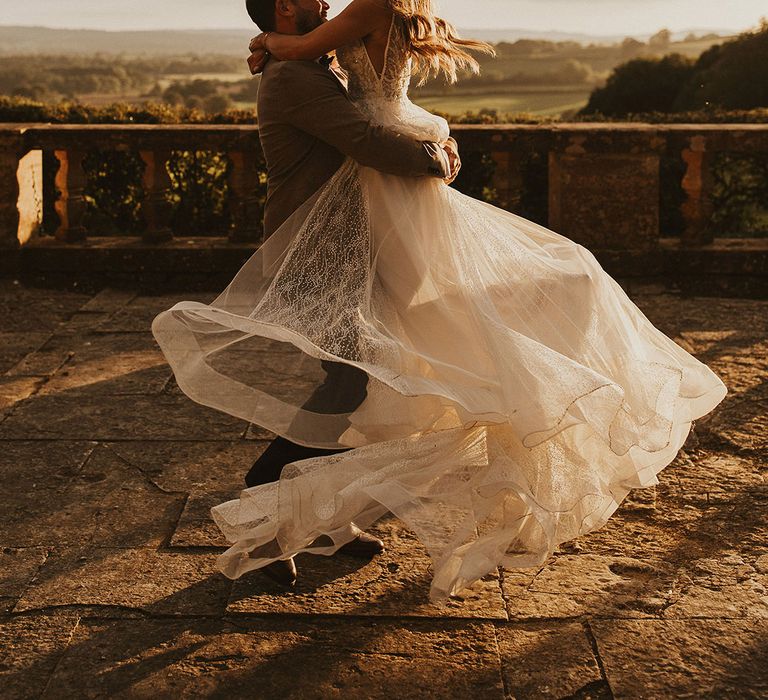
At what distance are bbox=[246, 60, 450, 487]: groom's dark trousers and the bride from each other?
0.03 m

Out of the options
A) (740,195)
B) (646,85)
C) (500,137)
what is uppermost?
(646,85)

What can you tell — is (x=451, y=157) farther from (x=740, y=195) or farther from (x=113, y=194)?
(x=113, y=194)

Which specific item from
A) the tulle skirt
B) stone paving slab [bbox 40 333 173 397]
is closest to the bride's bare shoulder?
the tulle skirt

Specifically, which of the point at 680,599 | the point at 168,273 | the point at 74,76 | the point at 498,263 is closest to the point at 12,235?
the point at 168,273

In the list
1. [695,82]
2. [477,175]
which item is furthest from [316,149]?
[695,82]

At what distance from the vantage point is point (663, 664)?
2797 mm

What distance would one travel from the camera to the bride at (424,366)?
2910 millimetres

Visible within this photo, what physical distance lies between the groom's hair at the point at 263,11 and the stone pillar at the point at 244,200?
409 cm

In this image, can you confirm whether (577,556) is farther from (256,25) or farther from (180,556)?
(256,25)

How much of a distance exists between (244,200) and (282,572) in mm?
4457

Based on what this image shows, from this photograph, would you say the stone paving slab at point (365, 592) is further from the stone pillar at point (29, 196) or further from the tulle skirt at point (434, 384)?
the stone pillar at point (29, 196)

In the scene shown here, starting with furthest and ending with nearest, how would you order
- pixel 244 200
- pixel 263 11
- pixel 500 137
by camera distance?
pixel 244 200
pixel 500 137
pixel 263 11

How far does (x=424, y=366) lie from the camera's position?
3104mm

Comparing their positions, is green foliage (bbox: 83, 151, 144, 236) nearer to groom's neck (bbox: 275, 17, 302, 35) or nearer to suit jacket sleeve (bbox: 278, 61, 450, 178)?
groom's neck (bbox: 275, 17, 302, 35)
